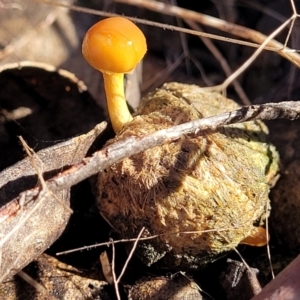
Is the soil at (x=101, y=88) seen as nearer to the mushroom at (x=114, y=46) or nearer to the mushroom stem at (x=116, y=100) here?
the mushroom stem at (x=116, y=100)

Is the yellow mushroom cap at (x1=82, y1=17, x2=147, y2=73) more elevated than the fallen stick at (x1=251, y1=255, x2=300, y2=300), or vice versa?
the yellow mushroom cap at (x1=82, y1=17, x2=147, y2=73)

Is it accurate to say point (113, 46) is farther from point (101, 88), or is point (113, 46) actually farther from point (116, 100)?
point (101, 88)

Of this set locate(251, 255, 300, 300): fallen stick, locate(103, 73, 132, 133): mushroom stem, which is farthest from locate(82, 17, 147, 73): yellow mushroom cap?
locate(251, 255, 300, 300): fallen stick

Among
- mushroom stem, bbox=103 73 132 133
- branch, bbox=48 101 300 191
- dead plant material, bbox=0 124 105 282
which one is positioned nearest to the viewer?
branch, bbox=48 101 300 191

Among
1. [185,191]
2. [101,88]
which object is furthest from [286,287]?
[101,88]

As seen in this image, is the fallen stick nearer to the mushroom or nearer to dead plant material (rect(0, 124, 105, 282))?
dead plant material (rect(0, 124, 105, 282))
